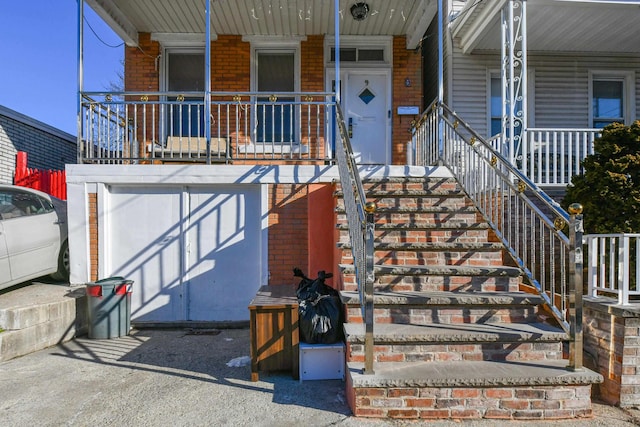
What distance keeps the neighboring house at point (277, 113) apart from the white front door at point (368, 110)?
0.03 meters

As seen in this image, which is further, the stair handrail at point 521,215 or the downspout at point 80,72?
the downspout at point 80,72

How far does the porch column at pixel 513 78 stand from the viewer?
619 cm

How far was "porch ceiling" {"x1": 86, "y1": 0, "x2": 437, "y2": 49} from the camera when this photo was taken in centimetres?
689

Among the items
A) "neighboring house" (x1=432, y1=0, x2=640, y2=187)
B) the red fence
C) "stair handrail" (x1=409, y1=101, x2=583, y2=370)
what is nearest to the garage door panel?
"stair handrail" (x1=409, y1=101, x2=583, y2=370)

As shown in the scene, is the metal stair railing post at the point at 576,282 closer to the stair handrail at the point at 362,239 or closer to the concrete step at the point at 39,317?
A: the stair handrail at the point at 362,239

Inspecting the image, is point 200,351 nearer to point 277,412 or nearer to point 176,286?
point 176,286

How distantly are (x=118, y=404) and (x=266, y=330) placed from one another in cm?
Result: 130

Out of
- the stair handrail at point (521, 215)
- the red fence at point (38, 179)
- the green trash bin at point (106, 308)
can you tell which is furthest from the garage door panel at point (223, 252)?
the red fence at point (38, 179)

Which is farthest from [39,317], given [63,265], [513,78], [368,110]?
[513,78]

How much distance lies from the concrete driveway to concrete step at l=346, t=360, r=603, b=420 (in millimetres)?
67

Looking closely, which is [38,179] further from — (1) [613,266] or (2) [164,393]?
(1) [613,266]

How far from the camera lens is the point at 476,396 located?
2.99 meters

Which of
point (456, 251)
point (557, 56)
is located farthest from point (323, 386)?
point (557, 56)

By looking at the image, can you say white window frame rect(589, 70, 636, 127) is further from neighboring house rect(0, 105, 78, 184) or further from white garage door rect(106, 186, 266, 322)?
neighboring house rect(0, 105, 78, 184)
